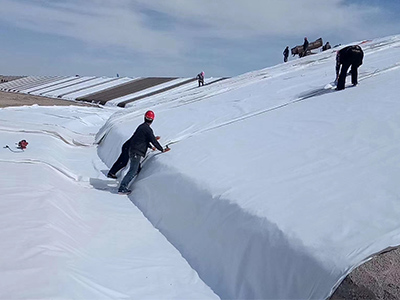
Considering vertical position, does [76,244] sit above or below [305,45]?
below

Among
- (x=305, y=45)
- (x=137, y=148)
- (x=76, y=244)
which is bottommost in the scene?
(x=76, y=244)

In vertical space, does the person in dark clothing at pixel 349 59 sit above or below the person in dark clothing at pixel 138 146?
above

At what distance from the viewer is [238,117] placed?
608 centimetres

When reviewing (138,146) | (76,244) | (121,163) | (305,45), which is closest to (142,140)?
(138,146)

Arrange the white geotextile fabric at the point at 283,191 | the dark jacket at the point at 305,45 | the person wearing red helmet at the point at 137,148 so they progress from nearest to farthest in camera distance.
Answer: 1. the white geotextile fabric at the point at 283,191
2. the person wearing red helmet at the point at 137,148
3. the dark jacket at the point at 305,45

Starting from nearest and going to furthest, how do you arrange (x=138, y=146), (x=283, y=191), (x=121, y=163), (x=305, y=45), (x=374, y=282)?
(x=374, y=282), (x=283, y=191), (x=138, y=146), (x=121, y=163), (x=305, y=45)

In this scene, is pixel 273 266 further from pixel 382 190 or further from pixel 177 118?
pixel 177 118

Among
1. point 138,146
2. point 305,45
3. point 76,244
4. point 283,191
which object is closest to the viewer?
point 283,191

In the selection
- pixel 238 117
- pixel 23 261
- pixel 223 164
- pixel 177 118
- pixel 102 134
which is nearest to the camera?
pixel 23 261

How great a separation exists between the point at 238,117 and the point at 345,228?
3968mm

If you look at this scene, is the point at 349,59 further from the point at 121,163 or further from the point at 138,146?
the point at 121,163

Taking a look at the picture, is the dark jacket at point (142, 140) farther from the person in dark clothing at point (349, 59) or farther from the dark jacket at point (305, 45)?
the dark jacket at point (305, 45)

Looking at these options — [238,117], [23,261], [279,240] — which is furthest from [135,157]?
[279,240]

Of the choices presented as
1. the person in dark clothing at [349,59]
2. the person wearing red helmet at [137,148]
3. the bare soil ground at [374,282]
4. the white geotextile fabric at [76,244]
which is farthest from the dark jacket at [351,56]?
the bare soil ground at [374,282]
